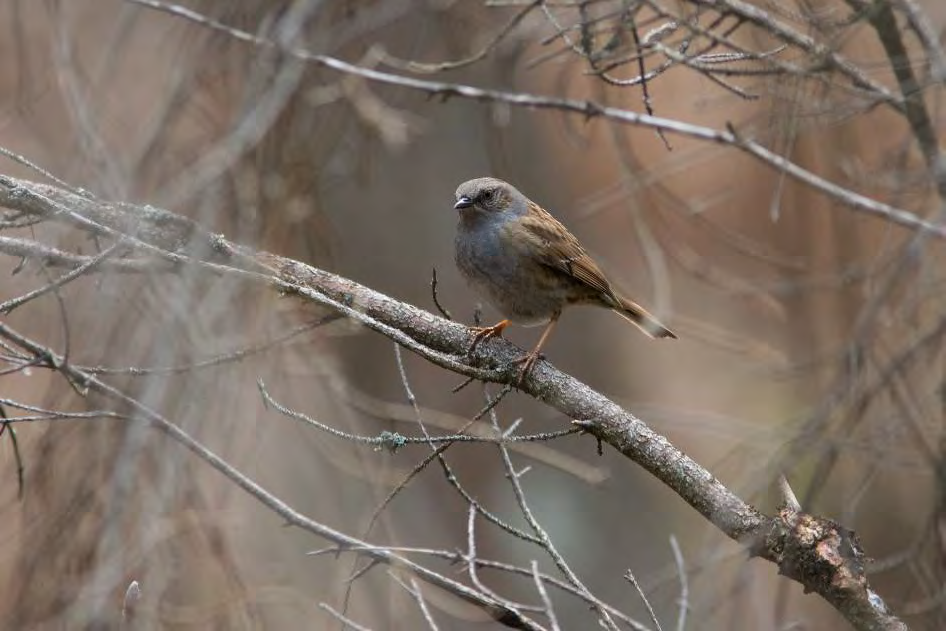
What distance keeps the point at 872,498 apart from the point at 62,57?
5.93 meters

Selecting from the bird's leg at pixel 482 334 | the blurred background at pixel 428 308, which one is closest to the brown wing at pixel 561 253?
the blurred background at pixel 428 308

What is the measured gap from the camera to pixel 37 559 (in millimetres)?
3988

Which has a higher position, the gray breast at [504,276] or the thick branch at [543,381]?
the gray breast at [504,276]

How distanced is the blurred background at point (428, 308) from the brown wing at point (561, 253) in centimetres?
29

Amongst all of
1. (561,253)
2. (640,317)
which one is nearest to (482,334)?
(561,253)

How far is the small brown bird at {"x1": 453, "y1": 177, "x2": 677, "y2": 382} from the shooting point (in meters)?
5.27

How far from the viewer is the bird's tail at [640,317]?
5.53m

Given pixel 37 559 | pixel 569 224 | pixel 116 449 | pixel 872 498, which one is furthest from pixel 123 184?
pixel 872 498

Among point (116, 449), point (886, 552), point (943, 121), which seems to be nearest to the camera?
point (116, 449)

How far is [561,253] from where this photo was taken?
5371mm

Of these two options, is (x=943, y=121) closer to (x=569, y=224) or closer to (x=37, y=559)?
(x=569, y=224)

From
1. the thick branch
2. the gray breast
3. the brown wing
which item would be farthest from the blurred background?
the gray breast

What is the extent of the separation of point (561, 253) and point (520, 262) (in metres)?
0.23

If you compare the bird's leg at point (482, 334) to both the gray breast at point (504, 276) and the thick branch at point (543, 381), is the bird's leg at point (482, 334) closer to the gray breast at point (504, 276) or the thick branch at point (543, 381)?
the thick branch at point (543, 381)
